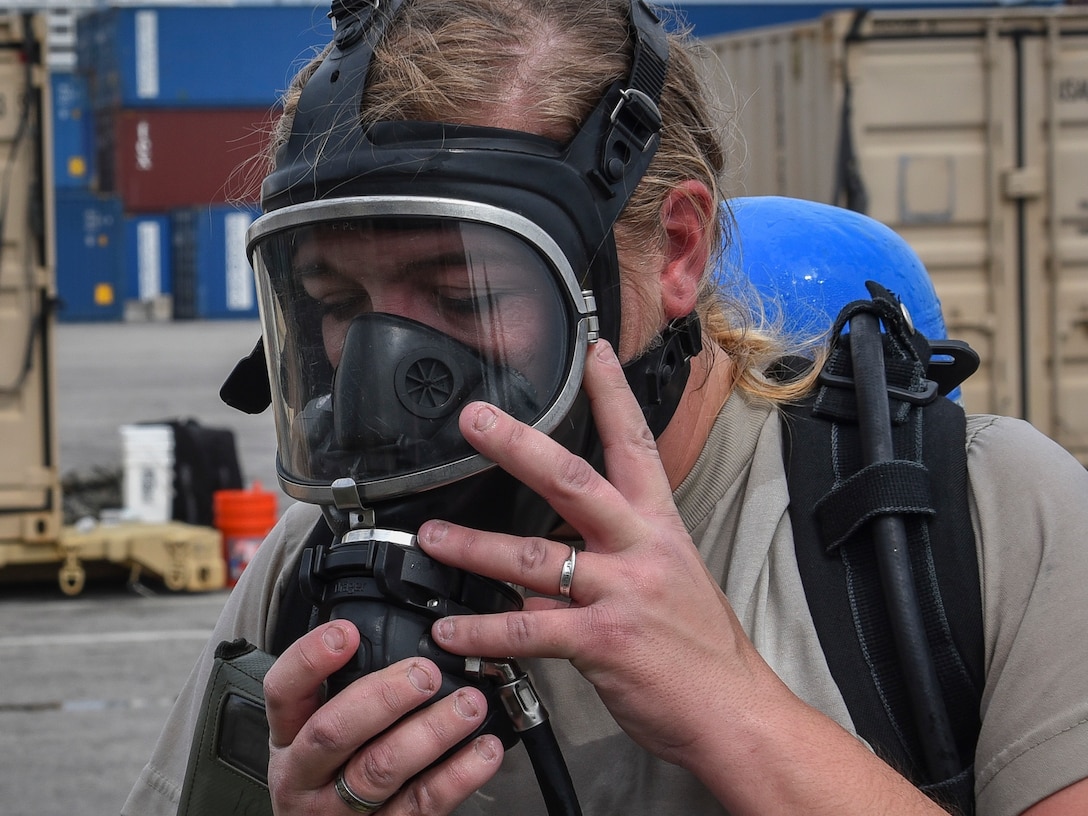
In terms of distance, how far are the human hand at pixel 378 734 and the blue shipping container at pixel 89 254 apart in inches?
1377

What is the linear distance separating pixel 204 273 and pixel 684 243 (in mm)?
36375

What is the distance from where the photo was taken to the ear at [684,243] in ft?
5.88

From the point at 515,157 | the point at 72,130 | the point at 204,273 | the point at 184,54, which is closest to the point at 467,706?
the point at 515,157

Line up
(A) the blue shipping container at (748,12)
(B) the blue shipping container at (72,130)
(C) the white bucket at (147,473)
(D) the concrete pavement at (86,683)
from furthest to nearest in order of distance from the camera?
1. (B) the blue shipping container at (72,130)
2. (A) the blue shipping container at (748,12)
3. (C) the white bucket at (147,473)
4. (D) the concrete pavement at (86,683)

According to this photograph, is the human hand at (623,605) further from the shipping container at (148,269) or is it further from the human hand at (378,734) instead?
the shipping container at (148,269)

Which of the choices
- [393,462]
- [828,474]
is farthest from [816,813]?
[393,462]

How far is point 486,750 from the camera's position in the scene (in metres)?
1.37

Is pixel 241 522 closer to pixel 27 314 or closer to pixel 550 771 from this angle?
pixel 27 314

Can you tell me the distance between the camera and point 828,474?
5.32ft

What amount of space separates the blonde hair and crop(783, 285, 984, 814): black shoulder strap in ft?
0.80

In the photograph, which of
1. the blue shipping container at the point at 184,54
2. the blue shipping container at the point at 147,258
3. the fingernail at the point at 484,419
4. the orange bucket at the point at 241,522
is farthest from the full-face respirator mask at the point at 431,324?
the blue shipping container at the point at 184,54

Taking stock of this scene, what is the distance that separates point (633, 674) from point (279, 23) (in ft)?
135

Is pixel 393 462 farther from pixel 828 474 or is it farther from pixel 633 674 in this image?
pixel 828 474

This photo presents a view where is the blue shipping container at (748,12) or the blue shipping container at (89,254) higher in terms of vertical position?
the blue shipping container at (748,12)
